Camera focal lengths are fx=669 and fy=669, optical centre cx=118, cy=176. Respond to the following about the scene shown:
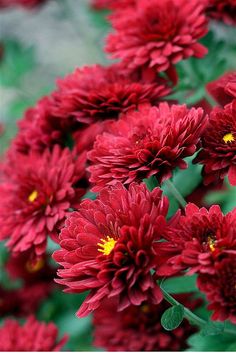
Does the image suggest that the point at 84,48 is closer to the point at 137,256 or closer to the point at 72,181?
the point at 72,181

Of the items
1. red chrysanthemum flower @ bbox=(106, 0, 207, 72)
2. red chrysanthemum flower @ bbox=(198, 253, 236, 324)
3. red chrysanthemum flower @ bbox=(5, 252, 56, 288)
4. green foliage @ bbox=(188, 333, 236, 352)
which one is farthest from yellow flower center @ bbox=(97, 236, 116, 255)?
red chrysanthemum flower @ bbox=(5, 252, 56, 288)

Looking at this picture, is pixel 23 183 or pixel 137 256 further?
pixel 23 183

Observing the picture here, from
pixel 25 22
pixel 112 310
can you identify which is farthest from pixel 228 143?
pixel 25 22

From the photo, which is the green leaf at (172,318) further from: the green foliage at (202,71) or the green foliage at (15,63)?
the green foliage at (15,63)

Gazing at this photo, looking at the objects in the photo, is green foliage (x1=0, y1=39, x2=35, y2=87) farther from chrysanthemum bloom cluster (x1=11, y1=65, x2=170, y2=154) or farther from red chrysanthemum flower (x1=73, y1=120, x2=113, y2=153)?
red chrysanthemum flower (x1=73, y1=120, x2=113, y2=153)

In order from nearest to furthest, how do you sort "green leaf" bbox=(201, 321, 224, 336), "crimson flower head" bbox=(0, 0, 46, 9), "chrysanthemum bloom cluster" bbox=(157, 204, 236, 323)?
"chrysanthemum bloom cluster" bbox=(157, 204, 236, 323)
"green leaf" bbox=(201, 321, 224, 336)
"crimson flower head" bbox=(0, 0, 46, 9)

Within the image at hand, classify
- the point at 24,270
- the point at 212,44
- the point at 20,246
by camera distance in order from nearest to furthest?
1. the point at 20,246
2. the point at 212,44
3. the point at 24,270

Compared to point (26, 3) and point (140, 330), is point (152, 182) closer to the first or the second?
point (140, 330)

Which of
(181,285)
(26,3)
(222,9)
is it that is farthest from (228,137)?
(26,3)
